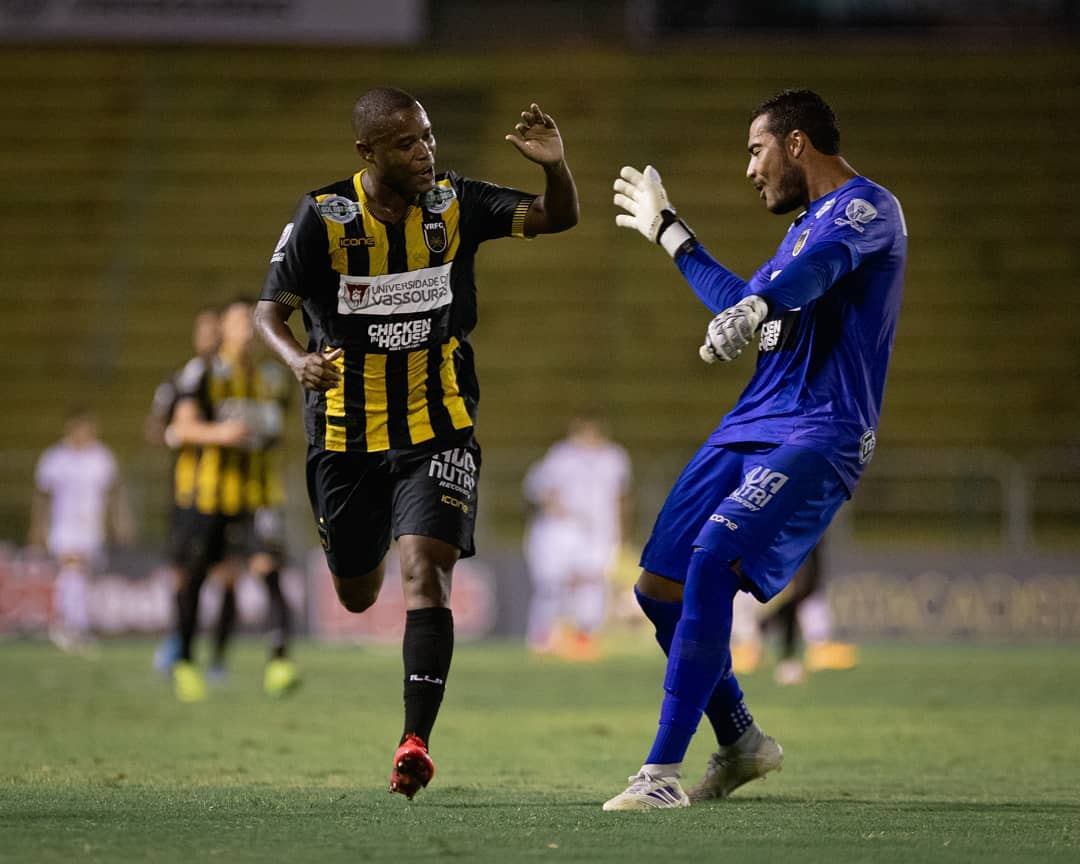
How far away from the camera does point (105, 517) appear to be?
1933 cm

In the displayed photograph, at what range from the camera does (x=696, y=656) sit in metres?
5.48

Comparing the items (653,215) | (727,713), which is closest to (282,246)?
(653,215)

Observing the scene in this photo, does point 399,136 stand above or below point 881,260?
above

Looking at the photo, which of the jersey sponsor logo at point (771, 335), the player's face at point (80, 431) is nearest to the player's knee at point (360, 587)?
the jersey sponsor logo at point (771, 335)

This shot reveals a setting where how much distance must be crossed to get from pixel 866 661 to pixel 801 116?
10.8 metres

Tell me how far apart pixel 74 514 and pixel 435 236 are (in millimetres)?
13389

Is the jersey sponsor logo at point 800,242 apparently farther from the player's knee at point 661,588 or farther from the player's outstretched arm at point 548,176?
the player's knee at point 661,588

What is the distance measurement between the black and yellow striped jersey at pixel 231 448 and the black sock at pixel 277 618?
56cm

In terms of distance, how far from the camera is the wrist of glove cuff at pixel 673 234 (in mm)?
6051

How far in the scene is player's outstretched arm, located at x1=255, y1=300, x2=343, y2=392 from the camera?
5.51 m

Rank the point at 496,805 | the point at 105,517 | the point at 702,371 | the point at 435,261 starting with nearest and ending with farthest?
1. the point at 496,805
2. the point at 435,261
3. the point at 105,517
4. the point at 702,371

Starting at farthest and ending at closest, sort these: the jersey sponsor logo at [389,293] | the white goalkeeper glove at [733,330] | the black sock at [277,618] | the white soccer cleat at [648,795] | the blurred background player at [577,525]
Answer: the blurred background player at [577,525] → the black sock at [277,618] → the jersey sponsor logo at [389,293] → the white soccer cleat at [648,795] → the white goalkeeper glove at [733,330]

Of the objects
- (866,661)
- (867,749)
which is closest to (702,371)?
(866,661)

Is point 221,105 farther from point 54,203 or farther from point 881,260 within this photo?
point 881,260
